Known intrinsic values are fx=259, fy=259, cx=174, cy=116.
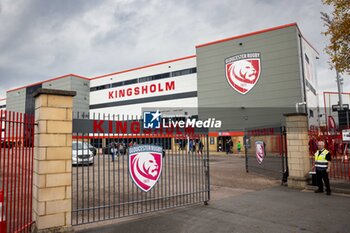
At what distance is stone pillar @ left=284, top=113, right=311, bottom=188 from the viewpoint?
9602 mm

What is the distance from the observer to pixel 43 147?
458 centimetres

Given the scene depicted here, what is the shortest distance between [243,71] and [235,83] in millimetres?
1924

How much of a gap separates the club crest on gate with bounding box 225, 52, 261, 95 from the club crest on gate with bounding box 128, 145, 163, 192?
1200 inches

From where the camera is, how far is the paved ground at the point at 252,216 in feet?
17.2

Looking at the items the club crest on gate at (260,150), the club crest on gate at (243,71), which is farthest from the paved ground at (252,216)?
the club crest on gate at (243,71)

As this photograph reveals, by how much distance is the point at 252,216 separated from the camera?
6043 mm

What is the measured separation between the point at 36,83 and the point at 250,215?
65.2 m

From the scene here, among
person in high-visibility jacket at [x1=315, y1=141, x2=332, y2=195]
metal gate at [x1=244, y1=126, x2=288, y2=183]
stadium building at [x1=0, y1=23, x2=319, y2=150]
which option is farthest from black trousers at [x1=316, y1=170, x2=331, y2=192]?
stadium building at [x1=0, y1=23, x2=319, y2=150]

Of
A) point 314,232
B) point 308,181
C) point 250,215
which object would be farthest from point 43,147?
point 308,181

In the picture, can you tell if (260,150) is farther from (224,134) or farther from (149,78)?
(149,78)

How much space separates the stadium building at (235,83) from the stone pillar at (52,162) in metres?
30.7

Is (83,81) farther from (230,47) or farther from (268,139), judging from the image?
(268,139)

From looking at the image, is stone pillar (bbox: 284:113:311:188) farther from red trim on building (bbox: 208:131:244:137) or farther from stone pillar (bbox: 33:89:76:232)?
red trim on building (bbox: 208:131:244:137)

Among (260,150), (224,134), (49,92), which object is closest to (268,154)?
(260,150)
